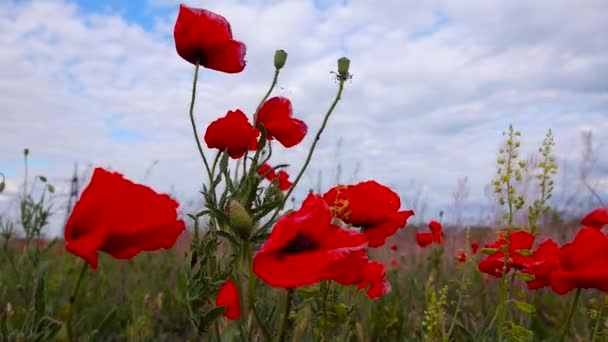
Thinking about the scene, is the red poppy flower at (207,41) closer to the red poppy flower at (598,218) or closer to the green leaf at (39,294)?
the green leaf at (39,294)

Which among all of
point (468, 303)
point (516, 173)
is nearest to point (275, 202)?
point (516, 173)

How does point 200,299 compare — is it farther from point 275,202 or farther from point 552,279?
point 552,279

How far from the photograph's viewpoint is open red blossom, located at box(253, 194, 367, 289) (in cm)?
77

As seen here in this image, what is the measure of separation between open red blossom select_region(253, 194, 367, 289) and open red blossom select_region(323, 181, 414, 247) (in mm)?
336

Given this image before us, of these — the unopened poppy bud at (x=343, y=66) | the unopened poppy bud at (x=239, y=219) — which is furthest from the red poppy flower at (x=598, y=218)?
the unopened poppy bud at (x=239, y=219)

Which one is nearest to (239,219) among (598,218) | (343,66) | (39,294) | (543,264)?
(39,294)

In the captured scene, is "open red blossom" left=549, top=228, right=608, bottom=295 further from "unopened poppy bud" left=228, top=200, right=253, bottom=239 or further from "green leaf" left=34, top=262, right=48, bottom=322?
"green leaf" left=34, top=262, right=48, bottom=322

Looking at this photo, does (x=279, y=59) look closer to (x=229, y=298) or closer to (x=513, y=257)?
(x=229, y=298)

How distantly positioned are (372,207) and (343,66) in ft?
1.08

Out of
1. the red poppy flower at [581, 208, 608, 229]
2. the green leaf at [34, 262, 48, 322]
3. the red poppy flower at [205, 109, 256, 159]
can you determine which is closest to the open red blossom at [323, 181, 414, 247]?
the red poppy flower at [205, 109, 256, 159]

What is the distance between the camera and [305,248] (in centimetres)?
89

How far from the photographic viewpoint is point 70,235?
873 millimetres

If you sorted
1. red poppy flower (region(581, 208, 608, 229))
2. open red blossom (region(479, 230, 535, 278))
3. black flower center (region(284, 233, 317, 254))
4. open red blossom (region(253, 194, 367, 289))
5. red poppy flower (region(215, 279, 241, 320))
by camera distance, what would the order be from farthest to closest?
1. red poppy flower (region(581, 208, 608, 229))
2. open red blossom (region(479, 230, 535, 278))
3. red poppy flower (region(215, 279, 241, 320))
4. black flower center (region(284, 233, 317, 254))
5. open red blossom (region(253, 194, 367, 289))

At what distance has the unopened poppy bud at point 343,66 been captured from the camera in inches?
50.7
